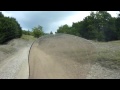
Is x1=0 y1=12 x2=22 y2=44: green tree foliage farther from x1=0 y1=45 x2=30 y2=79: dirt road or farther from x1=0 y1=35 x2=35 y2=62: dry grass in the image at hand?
x1=0 y1=45 x2=30 y2=79: dirt road

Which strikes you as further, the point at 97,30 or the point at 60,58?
the point at 97,30

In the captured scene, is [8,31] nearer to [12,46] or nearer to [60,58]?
[12,46]

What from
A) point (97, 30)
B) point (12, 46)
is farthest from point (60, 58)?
point (12, 46)

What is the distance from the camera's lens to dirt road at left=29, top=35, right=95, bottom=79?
2561 millimetres

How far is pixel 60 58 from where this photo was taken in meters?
2.72

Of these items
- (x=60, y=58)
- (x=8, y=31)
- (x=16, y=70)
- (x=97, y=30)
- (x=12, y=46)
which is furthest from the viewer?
(x=12, y=46)

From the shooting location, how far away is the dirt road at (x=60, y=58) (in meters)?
2.56

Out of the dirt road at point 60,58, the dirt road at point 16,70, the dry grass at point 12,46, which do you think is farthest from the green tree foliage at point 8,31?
the dirt road at point 60,58

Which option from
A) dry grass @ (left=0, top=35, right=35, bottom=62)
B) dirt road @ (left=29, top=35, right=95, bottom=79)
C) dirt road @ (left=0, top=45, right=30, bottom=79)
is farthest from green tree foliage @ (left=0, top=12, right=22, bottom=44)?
dirt road @ (left=29, top=35, right=95, bottom=79)

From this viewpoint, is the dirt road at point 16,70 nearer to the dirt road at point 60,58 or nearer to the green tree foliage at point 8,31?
the dirt road at point 60,58
